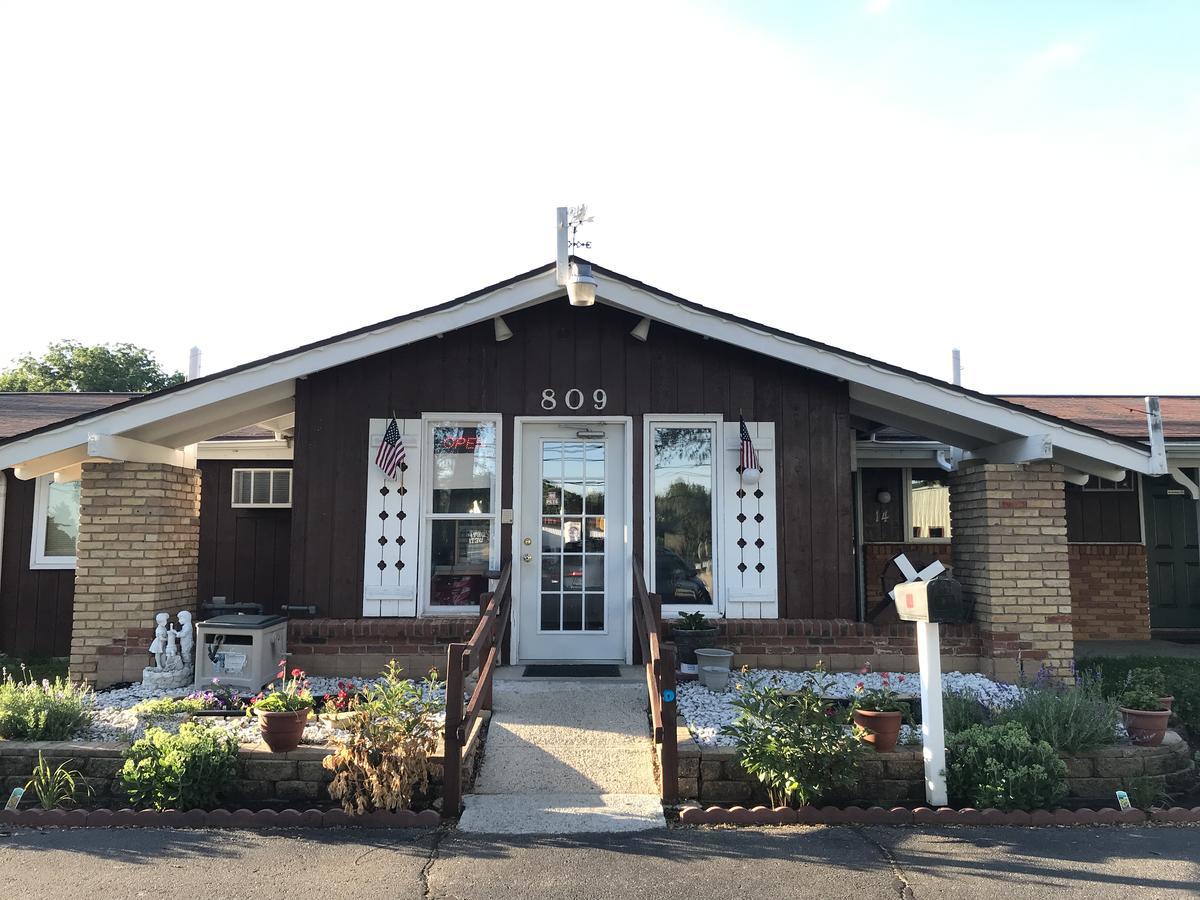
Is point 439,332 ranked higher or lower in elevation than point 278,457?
higher

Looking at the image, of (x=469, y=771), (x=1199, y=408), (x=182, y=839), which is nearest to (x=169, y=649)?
(x=182, y=839)

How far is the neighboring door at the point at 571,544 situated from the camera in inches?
308

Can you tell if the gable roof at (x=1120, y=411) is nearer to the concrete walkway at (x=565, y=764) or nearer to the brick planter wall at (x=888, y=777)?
the brick planter wall at (x=888, y=777)

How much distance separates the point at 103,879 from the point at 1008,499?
22.9 feet

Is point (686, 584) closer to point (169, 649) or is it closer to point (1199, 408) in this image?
point (169, 649)

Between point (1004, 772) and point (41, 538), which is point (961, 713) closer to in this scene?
point (1004, 772)

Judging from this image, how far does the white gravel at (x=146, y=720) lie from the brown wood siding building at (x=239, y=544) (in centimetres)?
304

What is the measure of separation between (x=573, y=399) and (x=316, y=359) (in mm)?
2232

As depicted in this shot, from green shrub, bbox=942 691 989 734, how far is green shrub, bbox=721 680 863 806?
99 cm

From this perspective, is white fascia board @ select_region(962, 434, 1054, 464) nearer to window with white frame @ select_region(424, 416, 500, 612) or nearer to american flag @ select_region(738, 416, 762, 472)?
american flag @ select_region(738, 416, 762, 472)

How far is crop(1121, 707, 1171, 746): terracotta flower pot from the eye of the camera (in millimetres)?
5656

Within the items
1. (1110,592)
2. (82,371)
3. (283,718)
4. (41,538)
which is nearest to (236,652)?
(283,718)

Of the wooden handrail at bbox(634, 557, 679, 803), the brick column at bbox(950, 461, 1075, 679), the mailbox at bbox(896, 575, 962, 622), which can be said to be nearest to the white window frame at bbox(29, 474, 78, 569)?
the wooden handrail at bbox(634, 557, 679, 803)

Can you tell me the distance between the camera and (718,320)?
24.1 feet
